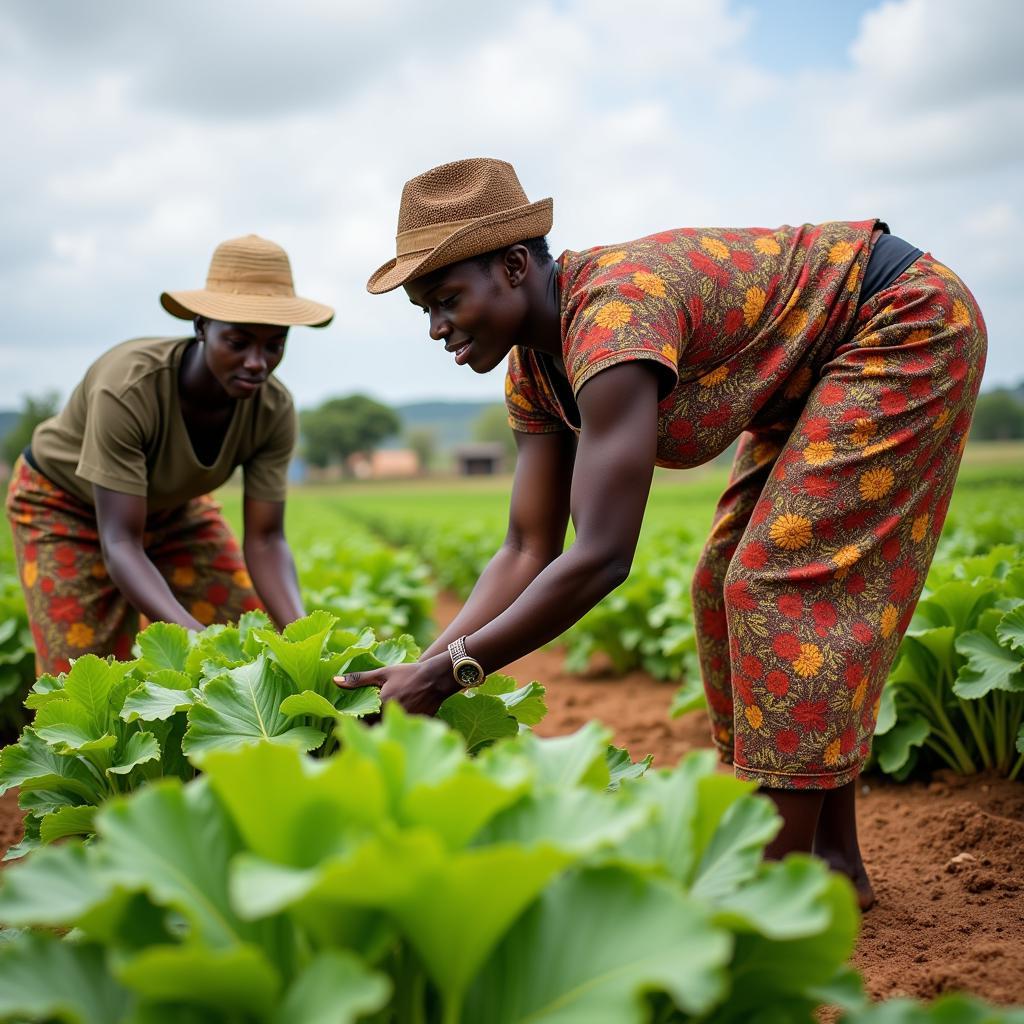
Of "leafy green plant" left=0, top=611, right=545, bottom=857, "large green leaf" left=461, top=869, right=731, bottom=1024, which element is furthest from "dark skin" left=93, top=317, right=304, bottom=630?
"large green leaf" left=461, top=869, right=731, bottom=1024

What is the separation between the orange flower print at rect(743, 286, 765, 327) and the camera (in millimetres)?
2629

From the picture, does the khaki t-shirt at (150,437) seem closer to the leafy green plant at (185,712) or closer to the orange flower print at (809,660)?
the leafy green plant at (185,712)

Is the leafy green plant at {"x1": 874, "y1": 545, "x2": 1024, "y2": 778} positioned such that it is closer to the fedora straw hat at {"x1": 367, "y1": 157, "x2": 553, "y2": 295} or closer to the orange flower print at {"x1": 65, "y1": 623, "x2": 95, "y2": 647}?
the fedora straw hat at {"x1": 367, "y1": 157, "x2": 553, "y2": 295}

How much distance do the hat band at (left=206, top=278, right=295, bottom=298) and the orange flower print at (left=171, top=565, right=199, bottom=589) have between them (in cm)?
123

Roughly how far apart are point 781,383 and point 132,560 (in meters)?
2.37

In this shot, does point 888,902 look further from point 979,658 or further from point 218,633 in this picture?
point 218,633

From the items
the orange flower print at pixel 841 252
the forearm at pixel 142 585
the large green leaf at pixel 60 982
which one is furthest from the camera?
the forearm at pixel 142 585

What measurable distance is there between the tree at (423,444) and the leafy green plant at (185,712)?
115 meters

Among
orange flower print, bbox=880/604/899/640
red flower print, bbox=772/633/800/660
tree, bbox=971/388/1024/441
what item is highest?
tree, bbox=971/388/1024/441

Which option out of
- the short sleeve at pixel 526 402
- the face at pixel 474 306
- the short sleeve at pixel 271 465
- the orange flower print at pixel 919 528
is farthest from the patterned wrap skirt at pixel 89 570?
the orange flower print at pixel 919 528

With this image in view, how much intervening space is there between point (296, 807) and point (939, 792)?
342 centimetres

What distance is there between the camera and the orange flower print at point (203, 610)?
457 cm

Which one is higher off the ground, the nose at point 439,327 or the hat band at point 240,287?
the hat band at point 240,287

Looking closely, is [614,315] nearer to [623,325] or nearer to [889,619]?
[623,325]
